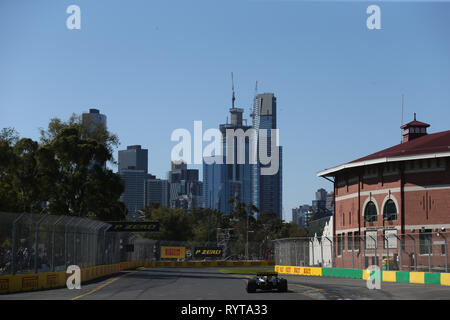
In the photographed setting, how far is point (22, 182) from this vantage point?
64438 mm

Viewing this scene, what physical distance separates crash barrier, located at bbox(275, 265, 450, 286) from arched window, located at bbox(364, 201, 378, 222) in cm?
780

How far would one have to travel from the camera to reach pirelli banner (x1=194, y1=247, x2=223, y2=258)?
11138cm

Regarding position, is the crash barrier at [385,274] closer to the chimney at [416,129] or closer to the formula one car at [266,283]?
the formula one car at [266,283]

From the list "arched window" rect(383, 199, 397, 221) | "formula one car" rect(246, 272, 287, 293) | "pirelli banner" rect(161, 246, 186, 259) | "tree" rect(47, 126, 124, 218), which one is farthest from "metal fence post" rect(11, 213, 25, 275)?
"pirelli banner" rect(161, 246, 186, 259)

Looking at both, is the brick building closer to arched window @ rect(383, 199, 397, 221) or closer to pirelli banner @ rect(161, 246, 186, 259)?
arched window @ rect(383, 199, 397, 221)

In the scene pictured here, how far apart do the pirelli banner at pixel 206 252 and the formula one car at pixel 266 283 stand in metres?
84.1

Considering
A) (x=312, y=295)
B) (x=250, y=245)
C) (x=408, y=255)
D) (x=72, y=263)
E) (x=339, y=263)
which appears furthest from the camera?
(x=250, y=245)

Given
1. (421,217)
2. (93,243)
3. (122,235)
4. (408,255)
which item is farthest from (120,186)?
(408,255)

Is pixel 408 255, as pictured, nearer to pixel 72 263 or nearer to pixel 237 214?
pixel 72 263

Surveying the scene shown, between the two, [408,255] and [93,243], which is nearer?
[408,255]

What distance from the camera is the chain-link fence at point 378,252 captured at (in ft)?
127

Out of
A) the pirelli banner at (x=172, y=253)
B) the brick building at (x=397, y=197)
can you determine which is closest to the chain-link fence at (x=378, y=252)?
the brick building at (x=397, y=197)

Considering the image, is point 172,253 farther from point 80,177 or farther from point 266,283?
point 266,283

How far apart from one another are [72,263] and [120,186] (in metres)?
31.1
